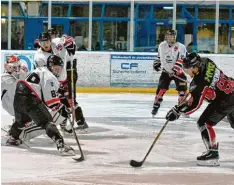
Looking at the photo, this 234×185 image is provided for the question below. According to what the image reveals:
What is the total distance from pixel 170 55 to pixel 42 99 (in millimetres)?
2678

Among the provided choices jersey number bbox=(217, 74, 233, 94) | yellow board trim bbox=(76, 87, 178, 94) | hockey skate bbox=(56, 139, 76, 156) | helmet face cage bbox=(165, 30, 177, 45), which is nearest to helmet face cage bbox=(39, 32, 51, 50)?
hockey skate bbox=(56, 139, 76, 156)

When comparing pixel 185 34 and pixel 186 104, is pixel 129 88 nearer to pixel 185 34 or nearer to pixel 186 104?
pixel 185 34

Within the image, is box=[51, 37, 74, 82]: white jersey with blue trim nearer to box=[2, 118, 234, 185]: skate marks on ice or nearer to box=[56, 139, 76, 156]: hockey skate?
box=[2, 118, 234, 185]: skate marks on ice

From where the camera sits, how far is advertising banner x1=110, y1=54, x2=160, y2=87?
420 inches

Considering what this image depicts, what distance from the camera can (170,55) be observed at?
6824mm

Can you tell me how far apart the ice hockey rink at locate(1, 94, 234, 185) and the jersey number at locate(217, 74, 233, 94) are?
0.53 metres

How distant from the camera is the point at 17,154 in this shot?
172 inches

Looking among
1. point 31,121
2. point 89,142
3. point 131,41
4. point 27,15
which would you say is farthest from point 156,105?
point 27,15

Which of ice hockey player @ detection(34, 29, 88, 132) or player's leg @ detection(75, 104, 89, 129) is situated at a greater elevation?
ice hockey player @ detection(34, 29, 88, 132)

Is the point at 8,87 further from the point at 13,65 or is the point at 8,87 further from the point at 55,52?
the point at 55,52

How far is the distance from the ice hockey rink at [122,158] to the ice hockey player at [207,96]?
0.18 m

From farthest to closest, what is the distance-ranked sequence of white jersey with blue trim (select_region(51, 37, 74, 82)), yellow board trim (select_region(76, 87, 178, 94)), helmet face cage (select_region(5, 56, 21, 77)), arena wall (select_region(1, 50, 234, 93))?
arena wall (select_region(1, 50, 234, 93)) < yellow board trim (select_region(76, 87, 178, 94)) < white jersey with blue trim (select_region(51, 37, 74, 82)) < helmet face cage (select_region(5, 56, 21, 77))

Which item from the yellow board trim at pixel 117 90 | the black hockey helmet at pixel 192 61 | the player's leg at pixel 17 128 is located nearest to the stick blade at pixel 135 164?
the black hockey helmet at pixel 192 61

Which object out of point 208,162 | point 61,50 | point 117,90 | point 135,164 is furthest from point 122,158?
point 117,90
